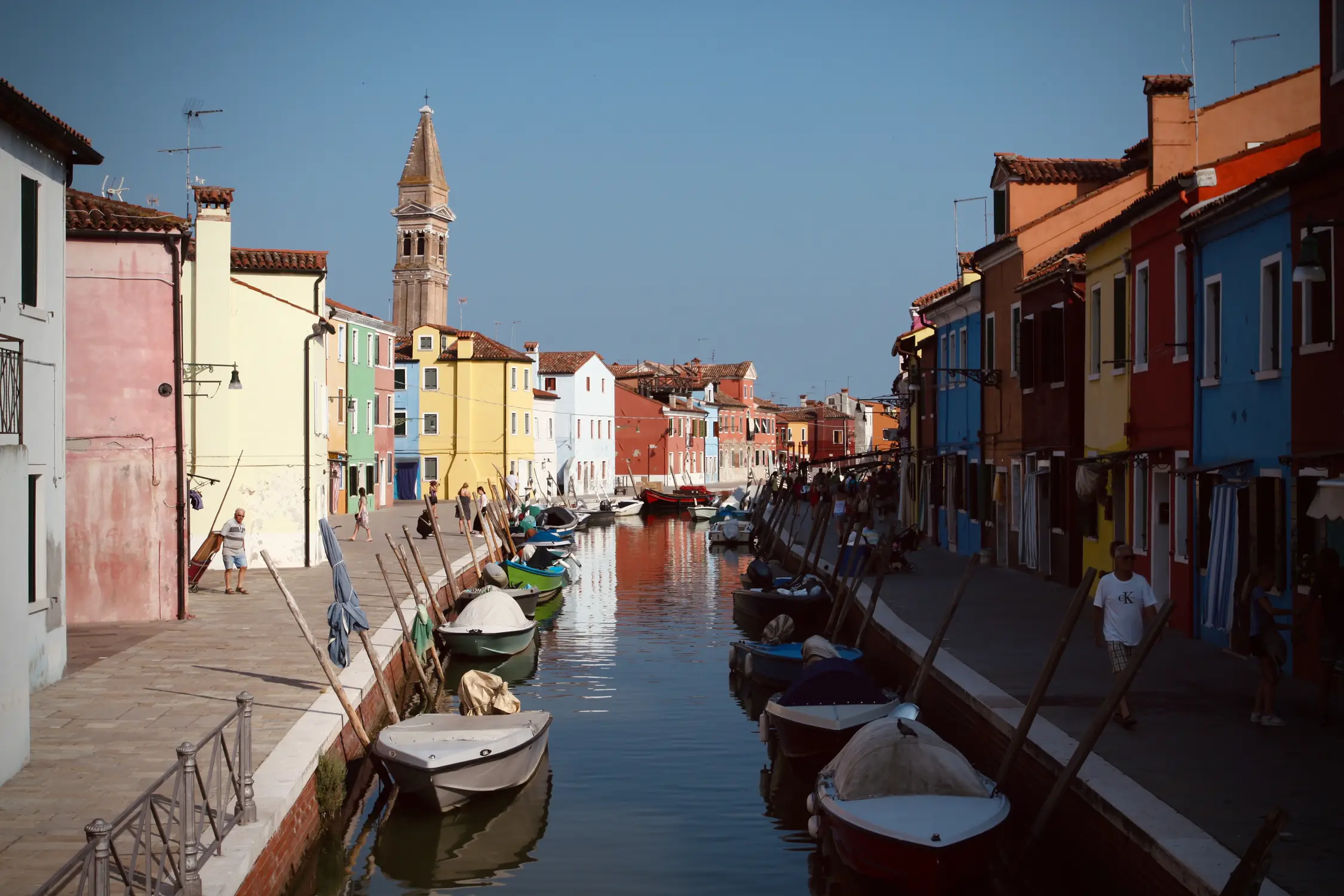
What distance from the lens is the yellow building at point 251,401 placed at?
27.4 metres

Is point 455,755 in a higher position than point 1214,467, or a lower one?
lower

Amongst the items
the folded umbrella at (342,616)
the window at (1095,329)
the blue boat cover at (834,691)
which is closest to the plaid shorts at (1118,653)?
the blue boat cover at (834,691)

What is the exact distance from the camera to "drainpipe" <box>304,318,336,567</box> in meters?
29.4

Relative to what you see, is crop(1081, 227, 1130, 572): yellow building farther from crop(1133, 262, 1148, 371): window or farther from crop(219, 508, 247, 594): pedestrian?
crop(219, 508, 247, 594): pedestrian

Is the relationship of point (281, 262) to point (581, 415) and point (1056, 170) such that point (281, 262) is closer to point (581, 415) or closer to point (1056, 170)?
point (1056, 170)

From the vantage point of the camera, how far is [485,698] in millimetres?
15156

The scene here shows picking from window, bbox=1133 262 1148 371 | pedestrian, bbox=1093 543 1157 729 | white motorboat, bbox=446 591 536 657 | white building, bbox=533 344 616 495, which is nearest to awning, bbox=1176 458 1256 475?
pedestrian, bbox=1093 543 1157 729

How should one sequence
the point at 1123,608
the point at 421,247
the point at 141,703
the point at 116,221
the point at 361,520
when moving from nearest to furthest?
the point at 1123,608
the point at 141,703
the point at 116,221
the point at 361,520
the point at 421,247

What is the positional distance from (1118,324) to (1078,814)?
12.3m

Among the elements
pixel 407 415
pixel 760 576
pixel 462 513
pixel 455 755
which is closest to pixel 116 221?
pixel 455 755

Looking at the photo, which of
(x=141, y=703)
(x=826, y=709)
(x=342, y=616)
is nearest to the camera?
(x=141, y=703)

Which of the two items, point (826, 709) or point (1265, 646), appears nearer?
point (1265, 646)

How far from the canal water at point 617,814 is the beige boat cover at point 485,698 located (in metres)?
0.89

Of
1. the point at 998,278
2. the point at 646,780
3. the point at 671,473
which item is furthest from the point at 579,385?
the point at 646,780
